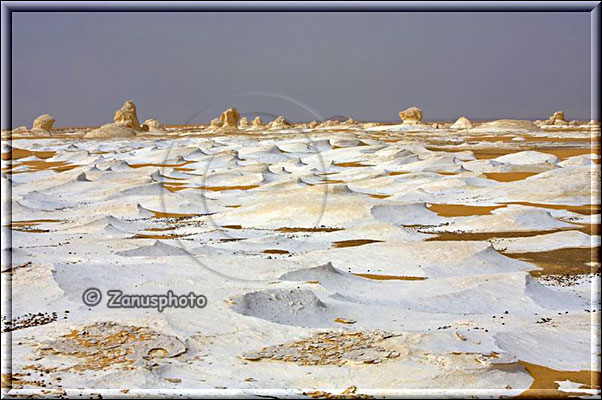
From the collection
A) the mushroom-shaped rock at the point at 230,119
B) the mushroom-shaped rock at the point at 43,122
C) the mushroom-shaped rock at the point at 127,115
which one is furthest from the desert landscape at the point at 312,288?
the mushroom-shaped rock at the point at 230,119

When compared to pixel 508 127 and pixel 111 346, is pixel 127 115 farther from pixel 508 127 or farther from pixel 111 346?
pixel 111 346

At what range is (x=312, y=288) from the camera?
1256 centimetres

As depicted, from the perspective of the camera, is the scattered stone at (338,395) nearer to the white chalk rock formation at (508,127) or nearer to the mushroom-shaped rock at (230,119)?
the white chalk rock formation at (508,127)

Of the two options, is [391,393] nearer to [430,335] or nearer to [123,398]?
[430,335]

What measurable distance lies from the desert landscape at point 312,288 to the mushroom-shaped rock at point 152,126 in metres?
52.8

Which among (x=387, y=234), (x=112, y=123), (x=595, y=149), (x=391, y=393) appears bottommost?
(x=391, y=393)

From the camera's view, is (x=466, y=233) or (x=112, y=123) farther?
(x=112, y=123)

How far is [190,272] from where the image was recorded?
1385 cm

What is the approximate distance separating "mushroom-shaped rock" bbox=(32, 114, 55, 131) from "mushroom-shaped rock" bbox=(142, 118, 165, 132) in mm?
11988

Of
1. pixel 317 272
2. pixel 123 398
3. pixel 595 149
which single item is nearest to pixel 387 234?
pixel 317 272

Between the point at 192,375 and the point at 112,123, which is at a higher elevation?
the point at 112,123

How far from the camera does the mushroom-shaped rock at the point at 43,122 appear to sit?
8406 centimetres

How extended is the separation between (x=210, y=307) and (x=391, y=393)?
4.37 meters

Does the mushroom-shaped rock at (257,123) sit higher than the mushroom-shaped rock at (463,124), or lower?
higher
